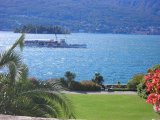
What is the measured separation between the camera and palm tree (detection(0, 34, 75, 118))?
888 cm

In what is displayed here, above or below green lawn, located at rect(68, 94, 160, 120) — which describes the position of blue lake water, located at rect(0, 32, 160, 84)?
below

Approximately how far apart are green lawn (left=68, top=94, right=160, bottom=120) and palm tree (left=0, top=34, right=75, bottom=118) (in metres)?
7.67

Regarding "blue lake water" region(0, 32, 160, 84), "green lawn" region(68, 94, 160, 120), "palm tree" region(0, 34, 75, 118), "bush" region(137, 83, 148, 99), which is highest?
"palm tree" region(0, 34, 75, 118)

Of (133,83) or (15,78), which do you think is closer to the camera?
(15,78)

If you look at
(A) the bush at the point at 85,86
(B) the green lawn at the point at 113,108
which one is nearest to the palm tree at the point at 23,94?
(B) the green lawn at the point at 113,108

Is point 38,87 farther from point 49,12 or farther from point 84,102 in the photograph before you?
point 49,12

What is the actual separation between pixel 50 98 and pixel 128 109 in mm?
11050

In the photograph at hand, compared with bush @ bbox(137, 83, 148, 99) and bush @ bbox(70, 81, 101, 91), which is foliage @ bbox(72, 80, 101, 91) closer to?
bush @ bbox(70, 81, 101, 91)

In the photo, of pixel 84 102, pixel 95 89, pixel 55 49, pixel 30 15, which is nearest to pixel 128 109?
pixel 84 102

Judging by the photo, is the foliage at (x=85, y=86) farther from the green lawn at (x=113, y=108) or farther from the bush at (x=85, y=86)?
the green lawn at (x=113, y=108)

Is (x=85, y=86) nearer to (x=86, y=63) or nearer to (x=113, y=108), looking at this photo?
(x=113, y=108)

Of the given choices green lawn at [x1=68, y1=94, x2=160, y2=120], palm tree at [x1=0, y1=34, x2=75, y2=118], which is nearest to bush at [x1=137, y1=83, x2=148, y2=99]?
green lawn at [x1=68, y1=94, x2=160, y2=120]

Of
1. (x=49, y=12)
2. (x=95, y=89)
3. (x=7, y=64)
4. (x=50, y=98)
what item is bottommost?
(x=95, y=89)

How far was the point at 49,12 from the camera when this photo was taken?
185 metres
